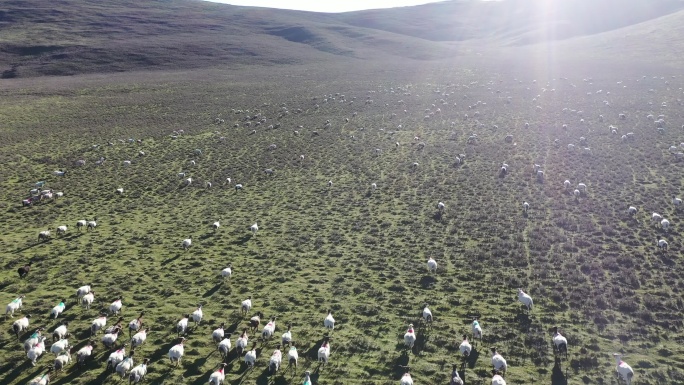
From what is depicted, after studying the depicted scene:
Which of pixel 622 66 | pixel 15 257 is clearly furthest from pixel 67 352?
pixel 622 66

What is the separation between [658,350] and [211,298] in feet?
62.1

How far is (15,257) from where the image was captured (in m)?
24.4

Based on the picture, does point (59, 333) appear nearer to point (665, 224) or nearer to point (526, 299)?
point (526, 299)

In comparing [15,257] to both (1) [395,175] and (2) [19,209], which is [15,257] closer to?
(2) [19,209]

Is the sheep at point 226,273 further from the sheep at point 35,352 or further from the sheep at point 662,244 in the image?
the sheep at point 662,244

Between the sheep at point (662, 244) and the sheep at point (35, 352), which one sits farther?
the sheep at point (662, 244)

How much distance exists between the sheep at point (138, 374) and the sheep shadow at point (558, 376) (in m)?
14.0

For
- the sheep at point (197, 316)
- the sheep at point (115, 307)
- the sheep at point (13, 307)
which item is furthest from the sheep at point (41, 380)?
the sheep at point (13, 307)

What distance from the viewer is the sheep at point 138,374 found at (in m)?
A: 13.8

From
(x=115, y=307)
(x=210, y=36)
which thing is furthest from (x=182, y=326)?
(x=210, y=36)

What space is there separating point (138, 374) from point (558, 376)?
14.4 metres

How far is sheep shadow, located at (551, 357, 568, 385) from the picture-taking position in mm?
14148

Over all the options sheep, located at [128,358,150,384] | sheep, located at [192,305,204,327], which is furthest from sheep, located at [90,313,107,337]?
sheep, located at [128,358,150,384]

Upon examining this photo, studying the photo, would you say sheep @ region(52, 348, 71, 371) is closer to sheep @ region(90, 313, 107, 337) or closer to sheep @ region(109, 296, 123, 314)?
sheep @ region(90, 313, 107, 337)
